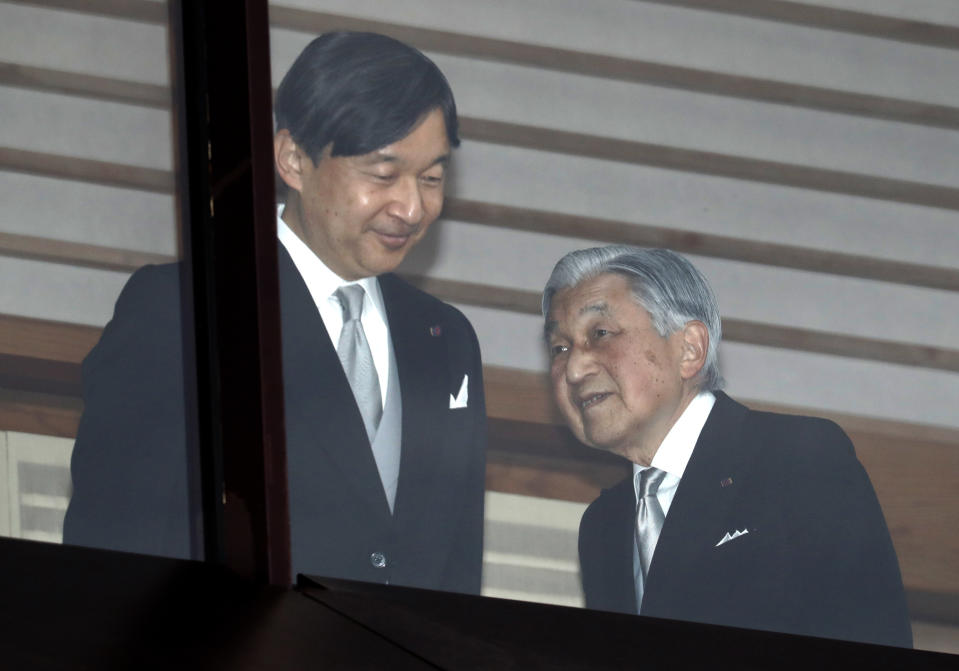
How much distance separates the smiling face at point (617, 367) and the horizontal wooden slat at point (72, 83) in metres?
0.85

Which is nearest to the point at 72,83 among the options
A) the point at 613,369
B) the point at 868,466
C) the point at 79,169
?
the point at 79,169

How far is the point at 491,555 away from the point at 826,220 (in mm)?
814

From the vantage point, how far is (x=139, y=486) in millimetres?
1238

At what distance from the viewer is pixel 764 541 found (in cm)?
198

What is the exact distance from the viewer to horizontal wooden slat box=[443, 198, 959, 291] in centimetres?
200

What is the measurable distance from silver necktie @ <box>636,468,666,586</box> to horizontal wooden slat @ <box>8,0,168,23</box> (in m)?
1.08

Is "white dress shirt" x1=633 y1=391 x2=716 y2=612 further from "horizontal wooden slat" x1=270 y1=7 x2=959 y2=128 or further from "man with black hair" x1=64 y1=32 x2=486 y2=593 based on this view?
"horizontal wooden slat" x1=270 y1=7 x2=959 y2=128

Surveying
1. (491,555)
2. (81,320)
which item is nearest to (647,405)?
(491,555)

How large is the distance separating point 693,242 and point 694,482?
15.1 inches

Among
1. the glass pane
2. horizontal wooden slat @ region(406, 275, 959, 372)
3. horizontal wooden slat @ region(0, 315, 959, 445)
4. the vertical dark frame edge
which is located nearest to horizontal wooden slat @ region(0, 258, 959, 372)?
Answer: horizontal wooden slat @ region(406, 275, 959, 372)

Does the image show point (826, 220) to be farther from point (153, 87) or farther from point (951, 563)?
point (153, 87)

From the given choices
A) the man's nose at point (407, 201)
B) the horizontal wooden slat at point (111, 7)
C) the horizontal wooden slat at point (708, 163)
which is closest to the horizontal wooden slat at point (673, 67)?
the horizontal wooden slat at point (708, 163)

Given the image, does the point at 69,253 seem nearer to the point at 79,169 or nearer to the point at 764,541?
the point at 79,169

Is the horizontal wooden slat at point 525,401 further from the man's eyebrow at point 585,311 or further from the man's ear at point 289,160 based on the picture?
the man's ear at point 289,160
